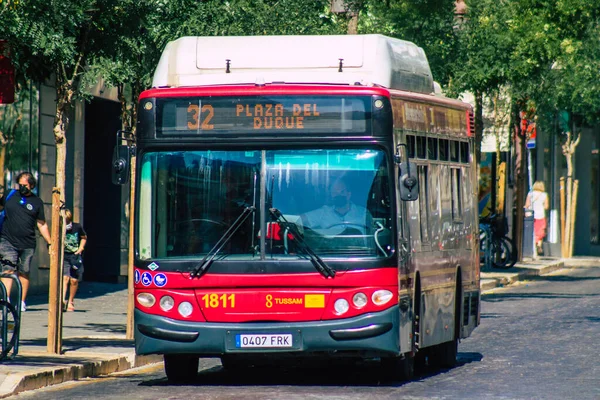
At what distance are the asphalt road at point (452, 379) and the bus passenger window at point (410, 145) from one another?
1982 millimetres

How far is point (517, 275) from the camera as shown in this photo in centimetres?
3114

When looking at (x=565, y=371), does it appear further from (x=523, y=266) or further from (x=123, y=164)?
(x=523, y=266)

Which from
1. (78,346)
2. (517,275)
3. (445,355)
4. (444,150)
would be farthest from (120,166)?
(517,275)

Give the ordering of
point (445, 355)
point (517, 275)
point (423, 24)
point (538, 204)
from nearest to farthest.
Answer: point (445, 355), point (423, 24), point (517, 275), point (538, 204)

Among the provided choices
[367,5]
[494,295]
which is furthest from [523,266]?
[367,5]

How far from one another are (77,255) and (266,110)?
973 centimetres

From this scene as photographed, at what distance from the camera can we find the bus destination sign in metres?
12.2

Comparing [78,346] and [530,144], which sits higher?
Result: [530,144]

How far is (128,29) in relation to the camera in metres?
16.2

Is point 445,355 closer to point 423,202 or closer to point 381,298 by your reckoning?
point 423,202

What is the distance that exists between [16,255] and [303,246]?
8532 millimetres

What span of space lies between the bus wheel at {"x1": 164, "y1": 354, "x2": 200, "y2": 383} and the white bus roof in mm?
2370

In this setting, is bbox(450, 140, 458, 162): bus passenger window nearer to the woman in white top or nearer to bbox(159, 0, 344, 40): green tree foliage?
bbox(159, 0, 344, 40): green tree foliage

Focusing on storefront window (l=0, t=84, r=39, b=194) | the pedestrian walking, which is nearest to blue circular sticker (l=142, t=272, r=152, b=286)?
the pedestrian walking
